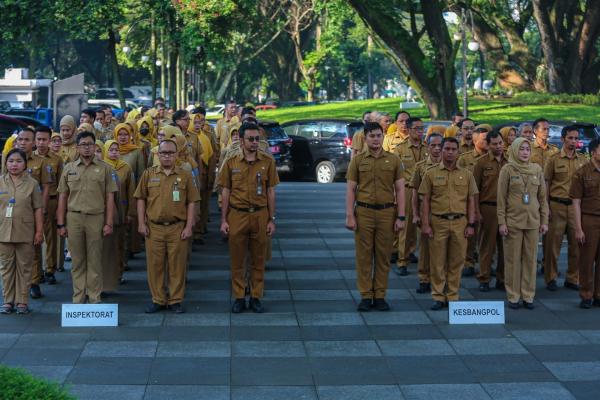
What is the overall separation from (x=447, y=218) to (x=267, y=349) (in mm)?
2917

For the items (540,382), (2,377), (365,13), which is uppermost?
(365,13)

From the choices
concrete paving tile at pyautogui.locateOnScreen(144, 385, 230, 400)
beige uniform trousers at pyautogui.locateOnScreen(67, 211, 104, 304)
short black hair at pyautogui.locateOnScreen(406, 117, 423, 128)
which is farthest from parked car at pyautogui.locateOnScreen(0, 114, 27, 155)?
concrete paving tile at pyautogui.locateOnScreen(144, 385, 230, 400)

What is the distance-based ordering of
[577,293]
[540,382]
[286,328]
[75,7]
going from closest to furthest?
[540,382] < [286,328] < [577,293] < [75,7]

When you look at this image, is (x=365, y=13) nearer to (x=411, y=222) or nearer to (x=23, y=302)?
(x=411, y=222)

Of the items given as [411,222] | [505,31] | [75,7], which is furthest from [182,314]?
[505,31]

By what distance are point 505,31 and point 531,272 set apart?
120 ft

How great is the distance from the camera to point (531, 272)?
12.0 meters

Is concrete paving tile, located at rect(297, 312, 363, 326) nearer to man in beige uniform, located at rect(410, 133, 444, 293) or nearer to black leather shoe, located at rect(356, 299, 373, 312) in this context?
black leather shoe, located at rect(356, 299, 373, 312)

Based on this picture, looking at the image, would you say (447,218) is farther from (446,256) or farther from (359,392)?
(359,392)

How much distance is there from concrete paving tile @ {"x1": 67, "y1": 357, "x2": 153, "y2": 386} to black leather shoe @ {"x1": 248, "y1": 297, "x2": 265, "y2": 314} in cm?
220

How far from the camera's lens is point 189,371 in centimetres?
923

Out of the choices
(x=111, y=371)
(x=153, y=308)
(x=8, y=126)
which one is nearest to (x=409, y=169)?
(x=153, y=308)

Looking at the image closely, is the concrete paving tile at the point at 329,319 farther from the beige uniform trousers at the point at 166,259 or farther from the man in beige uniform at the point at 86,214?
the man in beige uniform at the point at 86,214

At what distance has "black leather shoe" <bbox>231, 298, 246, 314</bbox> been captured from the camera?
456 inches
